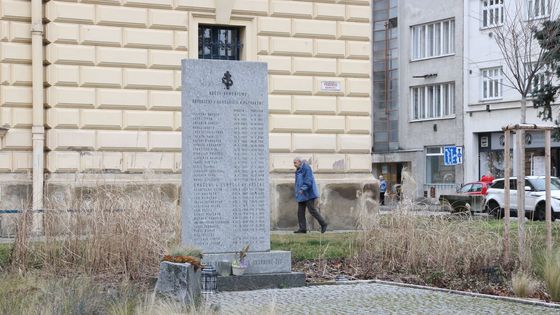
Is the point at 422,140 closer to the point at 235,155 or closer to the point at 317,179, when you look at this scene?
the point at 317,179

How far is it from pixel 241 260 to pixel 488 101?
3900 cm

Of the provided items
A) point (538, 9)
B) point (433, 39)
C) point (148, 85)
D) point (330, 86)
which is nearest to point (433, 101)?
point (433, 39)

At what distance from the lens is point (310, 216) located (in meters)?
21.8

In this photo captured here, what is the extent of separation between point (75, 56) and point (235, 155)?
8.35 m

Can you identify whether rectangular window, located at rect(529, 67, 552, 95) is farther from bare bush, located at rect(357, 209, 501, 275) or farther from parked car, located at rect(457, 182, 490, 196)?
bare bush, located at rect(357, 209, 501, 275)

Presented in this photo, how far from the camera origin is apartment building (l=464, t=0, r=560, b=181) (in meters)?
47.1

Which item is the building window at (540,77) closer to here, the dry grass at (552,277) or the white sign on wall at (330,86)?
Answer: the white sign on wall at (330,86)

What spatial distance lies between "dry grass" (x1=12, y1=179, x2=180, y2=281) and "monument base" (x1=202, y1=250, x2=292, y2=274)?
93 cm

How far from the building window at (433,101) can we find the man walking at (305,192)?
32.1m

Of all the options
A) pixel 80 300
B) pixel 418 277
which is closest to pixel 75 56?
pixel 418 277

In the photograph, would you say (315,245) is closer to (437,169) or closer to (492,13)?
(492,13)

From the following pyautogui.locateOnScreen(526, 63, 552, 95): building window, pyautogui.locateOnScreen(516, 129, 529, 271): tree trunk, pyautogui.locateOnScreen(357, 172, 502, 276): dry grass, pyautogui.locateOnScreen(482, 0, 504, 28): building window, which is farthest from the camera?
pyautogui.locateOnScreen(482, 0, 504, 28): building window

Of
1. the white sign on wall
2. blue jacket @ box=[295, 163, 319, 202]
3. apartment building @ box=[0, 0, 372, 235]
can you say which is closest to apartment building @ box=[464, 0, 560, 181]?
the white sign on wall

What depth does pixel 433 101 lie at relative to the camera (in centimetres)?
5294
